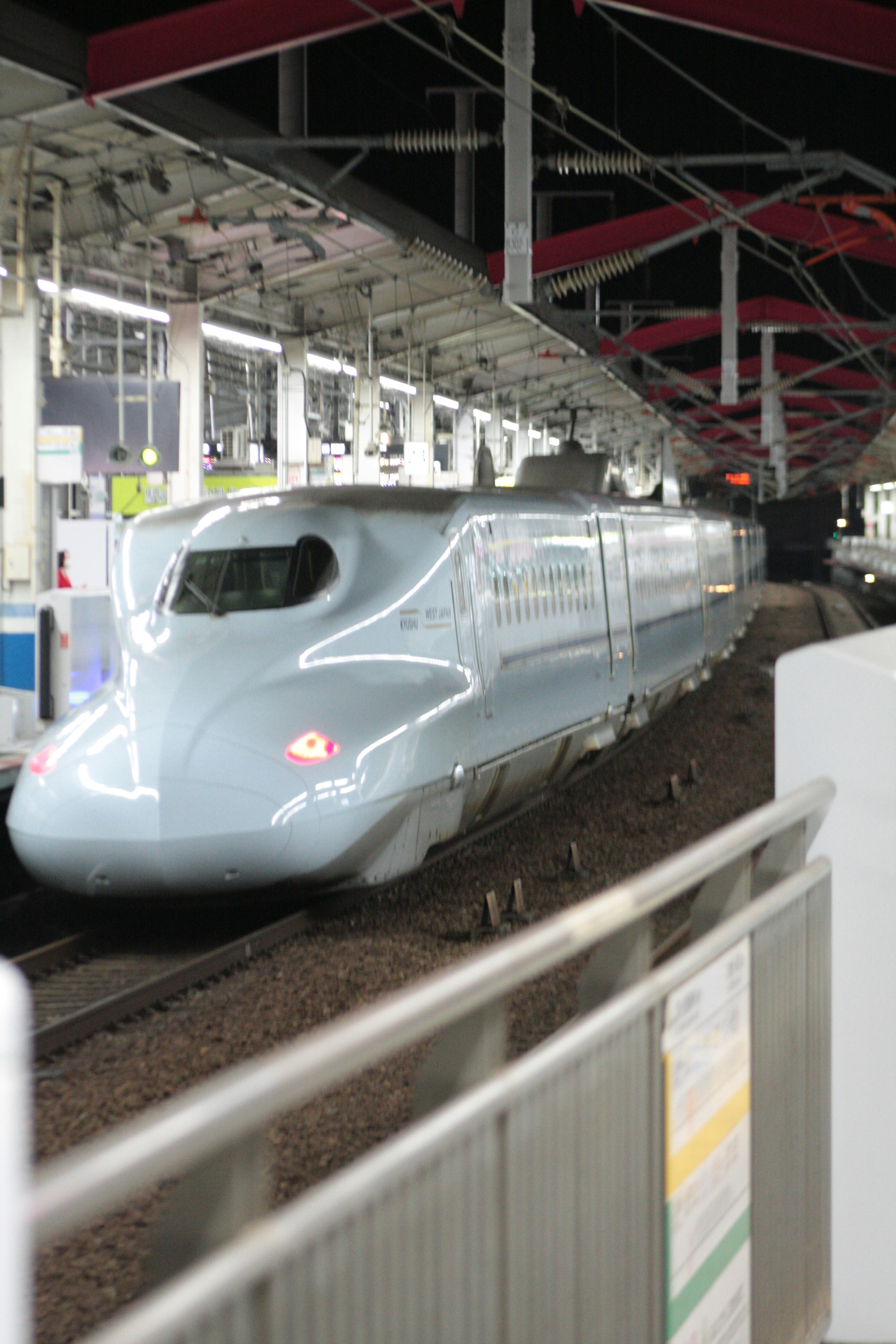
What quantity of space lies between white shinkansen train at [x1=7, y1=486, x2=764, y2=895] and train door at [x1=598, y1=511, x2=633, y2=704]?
52.5 inches

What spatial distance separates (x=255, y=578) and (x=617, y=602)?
4932 mm

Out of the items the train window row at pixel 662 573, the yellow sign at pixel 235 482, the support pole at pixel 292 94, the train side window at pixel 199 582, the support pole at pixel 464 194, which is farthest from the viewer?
the yellow sign at pixel 235 482

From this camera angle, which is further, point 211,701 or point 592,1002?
point 211,701

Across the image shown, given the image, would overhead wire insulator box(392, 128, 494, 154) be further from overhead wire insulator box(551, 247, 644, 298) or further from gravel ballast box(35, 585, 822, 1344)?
overhead wire insulator box(551, 247, 644, 298)

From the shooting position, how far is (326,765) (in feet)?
22.1

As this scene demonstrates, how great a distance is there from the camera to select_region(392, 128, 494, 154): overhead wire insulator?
12.2 m

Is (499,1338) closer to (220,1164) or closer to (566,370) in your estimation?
(220,1164)

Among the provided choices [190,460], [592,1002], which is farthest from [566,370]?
[592,1002]

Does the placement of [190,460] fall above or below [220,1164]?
above

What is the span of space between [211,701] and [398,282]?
14.2m

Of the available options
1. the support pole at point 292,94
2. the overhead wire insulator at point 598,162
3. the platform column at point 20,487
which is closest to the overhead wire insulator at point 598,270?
the overhead wire insulator at point 598,162

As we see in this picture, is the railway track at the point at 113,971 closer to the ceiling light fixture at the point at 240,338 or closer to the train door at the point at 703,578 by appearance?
the train door at the point at 703,578

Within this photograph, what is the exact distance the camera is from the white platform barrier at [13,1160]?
46.3 inches

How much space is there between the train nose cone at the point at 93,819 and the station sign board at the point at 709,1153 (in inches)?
169
